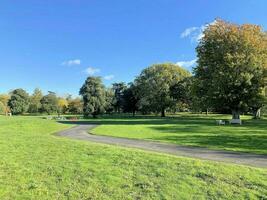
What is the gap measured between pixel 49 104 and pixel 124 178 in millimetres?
118828

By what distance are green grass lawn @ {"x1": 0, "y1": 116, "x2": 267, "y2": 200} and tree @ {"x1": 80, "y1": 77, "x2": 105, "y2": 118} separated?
210 ft

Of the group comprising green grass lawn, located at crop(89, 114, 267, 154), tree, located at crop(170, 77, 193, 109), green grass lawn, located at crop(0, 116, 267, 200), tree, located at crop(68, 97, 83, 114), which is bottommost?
green grass lawn, located at crop(0, 116, 267, 200)

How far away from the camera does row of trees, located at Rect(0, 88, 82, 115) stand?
120562 mm

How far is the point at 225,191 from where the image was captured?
8500 millimetres

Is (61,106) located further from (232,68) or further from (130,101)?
(232,68)

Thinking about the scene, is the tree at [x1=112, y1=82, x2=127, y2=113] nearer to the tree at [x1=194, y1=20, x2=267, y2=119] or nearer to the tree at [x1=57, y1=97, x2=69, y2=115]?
the tree at [x1=57, y1=97, x2=69, y2=115]

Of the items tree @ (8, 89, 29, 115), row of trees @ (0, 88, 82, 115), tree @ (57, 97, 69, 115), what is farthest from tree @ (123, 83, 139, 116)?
tree @ (8, 89, 29, 115)

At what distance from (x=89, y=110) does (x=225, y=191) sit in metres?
69.5

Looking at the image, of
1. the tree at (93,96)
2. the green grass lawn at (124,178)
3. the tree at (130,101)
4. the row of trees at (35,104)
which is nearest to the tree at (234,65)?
the green grass lawn at (124,178)

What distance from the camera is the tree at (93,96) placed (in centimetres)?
7681

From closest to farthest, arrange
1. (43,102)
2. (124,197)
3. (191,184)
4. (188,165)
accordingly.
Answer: (124,197), (191,184), (188,165), (43,102)

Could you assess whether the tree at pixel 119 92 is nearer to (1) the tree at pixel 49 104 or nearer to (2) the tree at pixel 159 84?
(2) the tree at pixel 159 84

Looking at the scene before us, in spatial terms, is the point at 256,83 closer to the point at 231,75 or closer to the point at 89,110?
the point at 231,75

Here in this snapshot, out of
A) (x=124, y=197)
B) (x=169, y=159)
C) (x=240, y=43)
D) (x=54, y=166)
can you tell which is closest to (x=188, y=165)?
(x=169, y=159)
